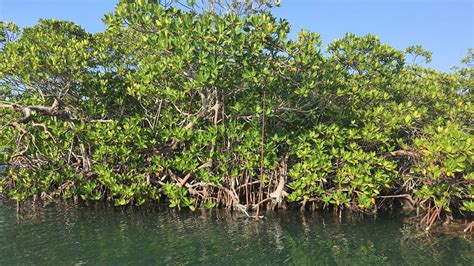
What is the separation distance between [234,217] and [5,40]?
26.7ft

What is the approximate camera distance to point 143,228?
947 centimetres

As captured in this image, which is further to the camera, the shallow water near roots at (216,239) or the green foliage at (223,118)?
A: the green foliage at (223,118)

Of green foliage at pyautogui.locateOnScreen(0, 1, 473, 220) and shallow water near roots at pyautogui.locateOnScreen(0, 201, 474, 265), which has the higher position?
green foliage at pyautogui.locateOnScreen(0, 1, 473, 220)

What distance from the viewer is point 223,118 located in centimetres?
991

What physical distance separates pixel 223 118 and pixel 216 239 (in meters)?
2.91

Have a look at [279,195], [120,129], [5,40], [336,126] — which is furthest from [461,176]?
[5,40]

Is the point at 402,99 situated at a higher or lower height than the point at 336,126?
higher

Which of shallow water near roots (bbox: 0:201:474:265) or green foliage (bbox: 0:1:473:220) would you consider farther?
green foliage (bbox: 0:1:473:220)

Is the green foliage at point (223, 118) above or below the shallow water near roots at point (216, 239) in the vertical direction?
above

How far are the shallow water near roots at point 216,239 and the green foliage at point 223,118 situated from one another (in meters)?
0.62

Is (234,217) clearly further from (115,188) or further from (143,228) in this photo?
(115,188)

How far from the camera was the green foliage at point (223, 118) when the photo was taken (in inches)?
332

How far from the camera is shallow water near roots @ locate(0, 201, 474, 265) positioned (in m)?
7.34

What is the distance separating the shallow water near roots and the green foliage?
622 mm
